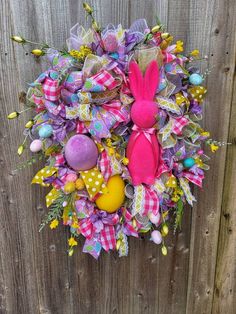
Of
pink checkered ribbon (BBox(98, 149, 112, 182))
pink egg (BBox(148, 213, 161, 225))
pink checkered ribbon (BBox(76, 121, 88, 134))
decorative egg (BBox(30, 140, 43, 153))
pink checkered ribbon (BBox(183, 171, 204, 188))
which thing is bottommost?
pink egg (BBox(148, 213, 161, 225))

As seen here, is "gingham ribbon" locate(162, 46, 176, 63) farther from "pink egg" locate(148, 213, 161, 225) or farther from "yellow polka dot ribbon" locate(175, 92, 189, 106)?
"pink egg" locate(148, 213, 161, 225)

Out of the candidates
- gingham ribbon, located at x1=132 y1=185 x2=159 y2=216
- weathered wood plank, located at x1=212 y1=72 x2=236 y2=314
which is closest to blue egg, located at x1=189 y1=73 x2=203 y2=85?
weathered wood plank, located at x1=212 y1=72 x2=236 y2=314

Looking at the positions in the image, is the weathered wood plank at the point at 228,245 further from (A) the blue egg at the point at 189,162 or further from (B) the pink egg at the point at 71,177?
(B) the pink egg at the point at 71,177

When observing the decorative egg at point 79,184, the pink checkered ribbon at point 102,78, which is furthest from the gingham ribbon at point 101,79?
the decorative egg at point 79,184

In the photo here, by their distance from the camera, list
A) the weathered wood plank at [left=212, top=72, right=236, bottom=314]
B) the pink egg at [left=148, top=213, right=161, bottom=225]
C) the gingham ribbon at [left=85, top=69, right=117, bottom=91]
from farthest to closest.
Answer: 1. the weathered wood plank at [left=212, top=72, right=236, bottom=314]
2. the pink egg at [left=148, top=213, right=161, bottom=225]
3. the gingham ribbon at [left=85, top=69, right=117, bottom=91]

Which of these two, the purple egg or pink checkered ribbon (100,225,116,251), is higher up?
the purple egg

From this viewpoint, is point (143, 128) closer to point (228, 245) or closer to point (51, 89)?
point (51, 89)
